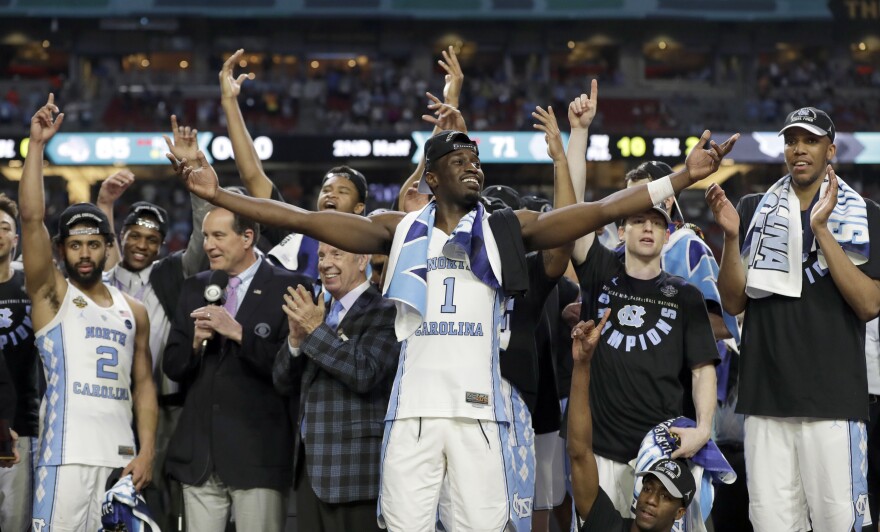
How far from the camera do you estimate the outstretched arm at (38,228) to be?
180 inches

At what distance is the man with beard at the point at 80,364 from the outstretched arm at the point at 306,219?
1055 mm

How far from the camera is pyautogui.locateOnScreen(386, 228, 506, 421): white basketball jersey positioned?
3797 mm

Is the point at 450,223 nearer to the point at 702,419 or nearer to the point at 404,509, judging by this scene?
the point at 404,509

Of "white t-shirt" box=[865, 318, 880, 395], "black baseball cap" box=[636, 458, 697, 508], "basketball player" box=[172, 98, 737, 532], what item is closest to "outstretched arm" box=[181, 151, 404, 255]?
"basketball player" box=[172, 98, 737, 532]

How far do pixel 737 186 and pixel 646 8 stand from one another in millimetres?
9970

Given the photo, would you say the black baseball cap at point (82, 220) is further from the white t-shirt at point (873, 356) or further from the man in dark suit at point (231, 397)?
the white t-shirt at point (873, 356)

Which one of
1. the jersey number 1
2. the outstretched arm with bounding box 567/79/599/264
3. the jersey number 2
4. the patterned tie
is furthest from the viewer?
the patterned tie

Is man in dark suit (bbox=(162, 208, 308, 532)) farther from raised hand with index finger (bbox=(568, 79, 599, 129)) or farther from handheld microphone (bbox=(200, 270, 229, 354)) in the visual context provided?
raised hand with index finger (bbox=(568, 79, 599, 129))

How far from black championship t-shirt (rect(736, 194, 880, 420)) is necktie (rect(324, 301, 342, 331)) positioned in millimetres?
1744

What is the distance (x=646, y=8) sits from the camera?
32.8 m

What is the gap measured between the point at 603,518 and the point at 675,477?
12.5 inches

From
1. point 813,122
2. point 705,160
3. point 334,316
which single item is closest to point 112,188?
point 334,316

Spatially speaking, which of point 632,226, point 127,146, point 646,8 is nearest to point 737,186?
point 646,8

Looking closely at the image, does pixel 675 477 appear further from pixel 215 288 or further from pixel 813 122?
pixel 215 288
